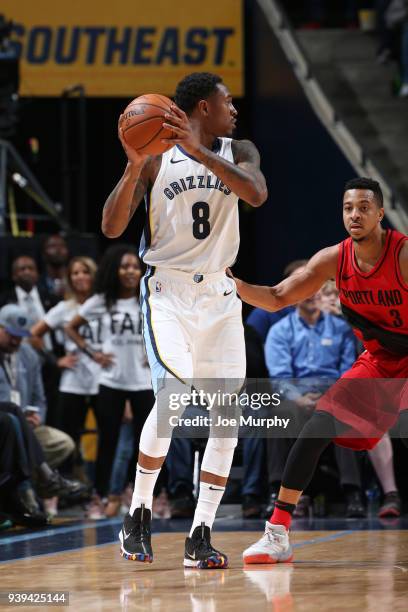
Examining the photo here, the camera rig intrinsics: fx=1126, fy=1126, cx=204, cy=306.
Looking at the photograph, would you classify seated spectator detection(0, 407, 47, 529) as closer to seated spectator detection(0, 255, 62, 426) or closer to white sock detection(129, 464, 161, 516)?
seated spectator detection(0, 255, 62, 426)

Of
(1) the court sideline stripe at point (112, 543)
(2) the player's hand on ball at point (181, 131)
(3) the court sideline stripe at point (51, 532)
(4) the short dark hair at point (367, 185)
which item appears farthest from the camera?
(3) the court sideline stripe at point (51, 532)

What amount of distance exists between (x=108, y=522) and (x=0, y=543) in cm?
130

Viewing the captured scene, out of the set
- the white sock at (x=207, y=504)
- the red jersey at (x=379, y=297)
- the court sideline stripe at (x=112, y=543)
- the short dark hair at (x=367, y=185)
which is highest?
the short dark hair at (x=367, y=185)

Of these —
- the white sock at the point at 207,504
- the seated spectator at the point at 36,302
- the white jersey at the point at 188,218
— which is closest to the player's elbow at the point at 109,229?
the white jersey at the point at 188,218

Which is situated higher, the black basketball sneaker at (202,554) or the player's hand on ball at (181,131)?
the player's hand on ball at (181,131)

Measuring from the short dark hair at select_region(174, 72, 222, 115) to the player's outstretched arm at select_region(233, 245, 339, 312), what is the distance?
80cm

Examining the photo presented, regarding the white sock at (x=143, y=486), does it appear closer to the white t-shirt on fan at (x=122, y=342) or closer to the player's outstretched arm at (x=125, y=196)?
the player's outstretched arm at (x=125, y=196)

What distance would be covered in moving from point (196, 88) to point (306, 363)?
3.30 m

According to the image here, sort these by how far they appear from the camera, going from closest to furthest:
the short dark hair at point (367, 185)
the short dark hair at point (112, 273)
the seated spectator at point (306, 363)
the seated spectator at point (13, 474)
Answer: the short dark hair at point (367, 185) → the seated spectator at point (13, 474) → the seated spectator at point (306, 363) → the short dark hair at point (112, 273)

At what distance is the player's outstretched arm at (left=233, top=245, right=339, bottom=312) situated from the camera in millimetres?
4996

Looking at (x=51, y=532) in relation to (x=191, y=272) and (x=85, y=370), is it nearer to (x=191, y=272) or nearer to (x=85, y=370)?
(x=85, y=370)

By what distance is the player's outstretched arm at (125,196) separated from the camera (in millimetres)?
4660

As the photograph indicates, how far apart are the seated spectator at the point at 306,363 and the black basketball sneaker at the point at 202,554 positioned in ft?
9.02

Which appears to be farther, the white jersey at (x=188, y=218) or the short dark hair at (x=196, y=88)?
the short dark hair at (x=196, y=88)
